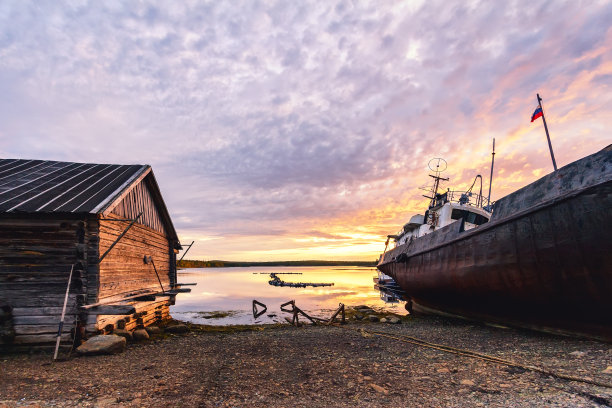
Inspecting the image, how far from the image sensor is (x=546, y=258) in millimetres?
8742

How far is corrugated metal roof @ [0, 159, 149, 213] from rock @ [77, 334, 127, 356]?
3.39 m

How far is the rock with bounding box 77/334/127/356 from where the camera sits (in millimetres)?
8170

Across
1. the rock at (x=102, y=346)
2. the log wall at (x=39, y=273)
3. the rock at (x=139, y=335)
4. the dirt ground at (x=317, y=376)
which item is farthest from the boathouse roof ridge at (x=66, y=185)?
the rock at (x=139, y=335)

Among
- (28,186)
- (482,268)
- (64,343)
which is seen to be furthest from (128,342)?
(482,268)

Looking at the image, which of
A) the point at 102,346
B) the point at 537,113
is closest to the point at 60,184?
the point at 102,346

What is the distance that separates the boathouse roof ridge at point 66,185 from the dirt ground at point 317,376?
3.92 meters

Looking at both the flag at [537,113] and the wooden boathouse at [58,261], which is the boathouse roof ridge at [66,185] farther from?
the flag at [537,113]

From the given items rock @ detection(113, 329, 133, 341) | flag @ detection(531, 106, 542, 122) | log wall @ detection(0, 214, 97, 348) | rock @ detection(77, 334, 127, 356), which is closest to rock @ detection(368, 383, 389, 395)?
rock @ detection(77, 334, 127, 356)

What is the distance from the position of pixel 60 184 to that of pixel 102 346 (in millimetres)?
6168

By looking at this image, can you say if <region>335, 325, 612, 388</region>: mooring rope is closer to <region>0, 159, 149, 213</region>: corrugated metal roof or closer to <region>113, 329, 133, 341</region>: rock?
<region>113, 329, 133, 341</region>: rock

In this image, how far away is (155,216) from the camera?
15703 mm

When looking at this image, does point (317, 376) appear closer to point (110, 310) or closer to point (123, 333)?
point (110, 310)

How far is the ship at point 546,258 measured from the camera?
25.7 feet

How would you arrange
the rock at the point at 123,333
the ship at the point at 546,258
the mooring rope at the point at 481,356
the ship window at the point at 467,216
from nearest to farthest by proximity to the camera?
the mooring rope at the point at 481,356
the ship at the point at 546,258
the rock at the point at 123,333
the ship window at the point at 467,216
